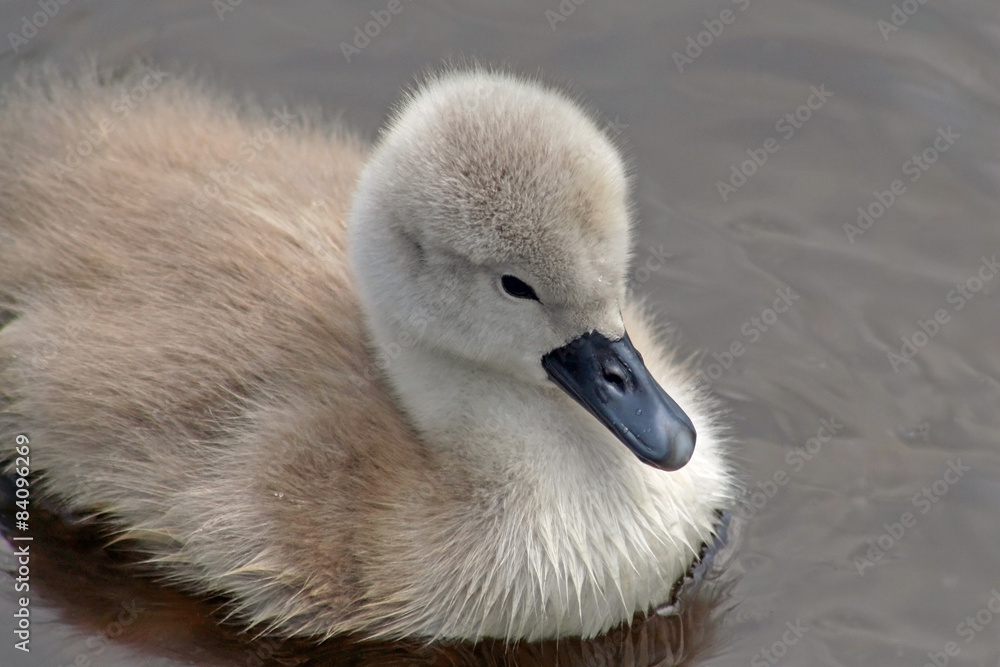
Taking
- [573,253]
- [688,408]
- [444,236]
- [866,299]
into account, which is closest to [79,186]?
[444,236]

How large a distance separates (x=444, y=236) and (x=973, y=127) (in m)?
2.98

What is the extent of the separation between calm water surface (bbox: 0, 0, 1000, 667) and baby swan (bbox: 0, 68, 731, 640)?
27 centimetres

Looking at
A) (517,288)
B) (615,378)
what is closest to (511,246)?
(517,288)

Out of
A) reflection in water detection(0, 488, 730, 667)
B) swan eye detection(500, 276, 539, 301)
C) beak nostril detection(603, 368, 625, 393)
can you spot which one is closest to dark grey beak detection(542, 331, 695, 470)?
beak nostril detection(603, 368, 625, 393)

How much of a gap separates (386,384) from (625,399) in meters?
0.75

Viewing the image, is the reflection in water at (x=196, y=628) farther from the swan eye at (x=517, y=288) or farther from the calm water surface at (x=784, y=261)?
the swan eye at (x=517, y=288)

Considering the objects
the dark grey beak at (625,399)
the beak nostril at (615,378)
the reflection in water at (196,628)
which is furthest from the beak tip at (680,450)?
the reflection in water at (196,628)

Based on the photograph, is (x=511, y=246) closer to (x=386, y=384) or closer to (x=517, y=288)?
(x=517, y=288)

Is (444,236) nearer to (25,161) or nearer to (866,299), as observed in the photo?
(25,161)

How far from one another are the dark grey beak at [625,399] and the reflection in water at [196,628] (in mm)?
730

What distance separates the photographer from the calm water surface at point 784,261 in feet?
14.0

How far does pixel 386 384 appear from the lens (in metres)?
4.09

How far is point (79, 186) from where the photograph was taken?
4.40 m

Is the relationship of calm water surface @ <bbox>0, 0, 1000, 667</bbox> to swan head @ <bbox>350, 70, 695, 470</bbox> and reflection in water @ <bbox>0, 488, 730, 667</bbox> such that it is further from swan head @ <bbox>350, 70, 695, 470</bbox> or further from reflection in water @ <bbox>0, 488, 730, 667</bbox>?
swan head @ <bbox>350, 70, 695, 470</bbox>
